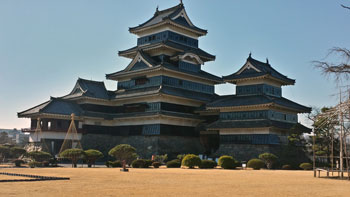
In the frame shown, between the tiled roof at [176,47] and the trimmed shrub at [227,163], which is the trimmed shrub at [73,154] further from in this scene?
the tiled roof at [176,47]

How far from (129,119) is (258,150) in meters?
19.6

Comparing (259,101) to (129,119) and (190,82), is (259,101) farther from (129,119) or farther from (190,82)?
(129,119)

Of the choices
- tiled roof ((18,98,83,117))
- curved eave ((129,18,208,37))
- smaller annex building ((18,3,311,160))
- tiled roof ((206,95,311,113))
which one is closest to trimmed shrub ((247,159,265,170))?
smaller annex building ((18,3,311,160))

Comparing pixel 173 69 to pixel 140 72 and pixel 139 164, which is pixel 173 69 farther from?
pixel 139 164

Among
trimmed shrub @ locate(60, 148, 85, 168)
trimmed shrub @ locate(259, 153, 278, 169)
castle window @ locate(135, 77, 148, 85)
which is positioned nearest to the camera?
trimmed shrub @ locate(60, 148, 85, 168)

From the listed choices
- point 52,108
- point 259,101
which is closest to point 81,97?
point 52,108

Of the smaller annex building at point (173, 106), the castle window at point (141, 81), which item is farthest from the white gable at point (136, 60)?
the castle window at point (141, 81)

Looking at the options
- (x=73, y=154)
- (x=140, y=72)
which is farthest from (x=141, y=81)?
(x=73, y=154)

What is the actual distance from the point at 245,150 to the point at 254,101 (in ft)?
20.6

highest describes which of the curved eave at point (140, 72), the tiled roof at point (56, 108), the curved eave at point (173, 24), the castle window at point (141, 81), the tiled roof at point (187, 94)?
the curved eave at point (173, 24)

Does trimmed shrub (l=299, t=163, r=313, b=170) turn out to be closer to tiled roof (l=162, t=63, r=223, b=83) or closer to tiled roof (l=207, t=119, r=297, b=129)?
tiled roof (l=207, t=119, r=297, b=129)

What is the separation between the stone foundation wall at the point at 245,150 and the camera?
47.8m

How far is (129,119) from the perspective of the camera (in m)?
58.0

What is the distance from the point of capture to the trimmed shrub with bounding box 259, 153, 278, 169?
44.3 m
